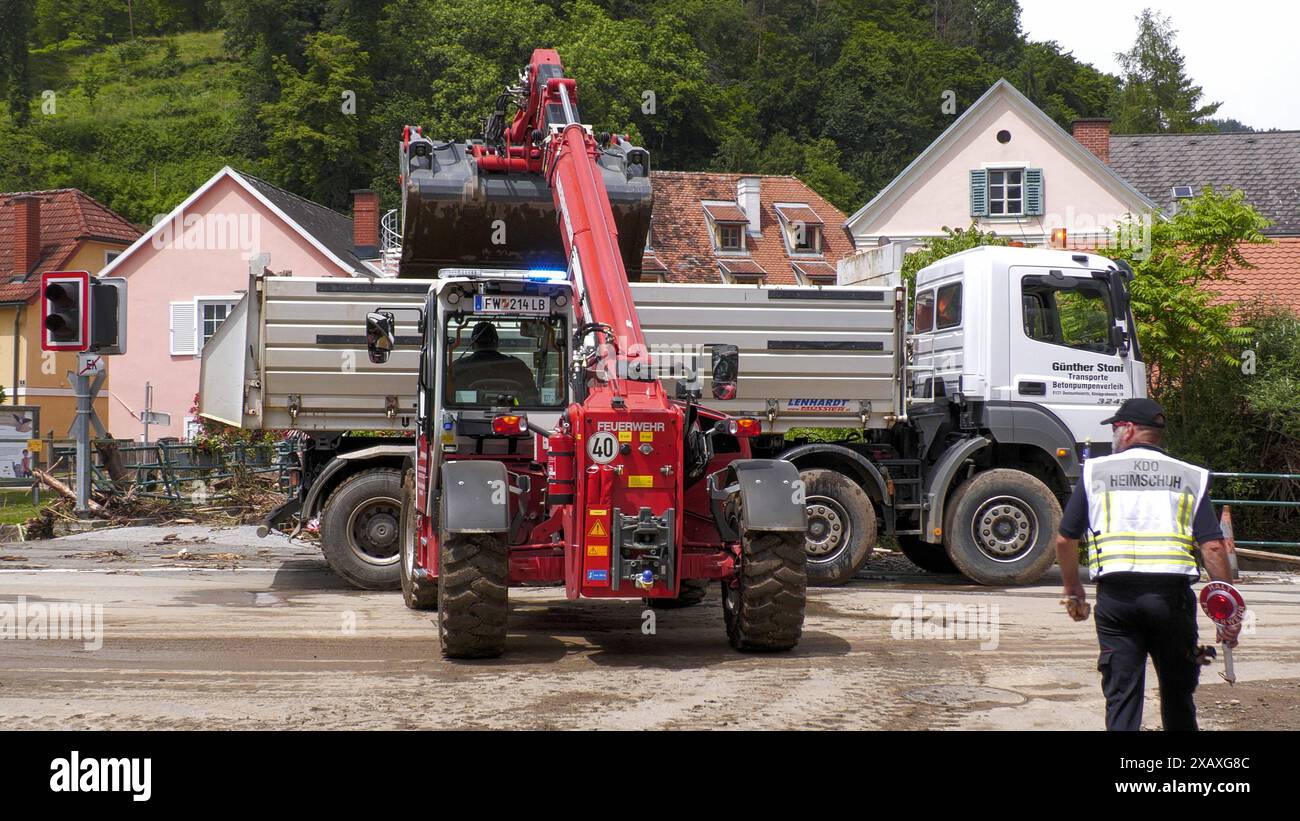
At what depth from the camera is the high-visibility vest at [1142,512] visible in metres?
6.01

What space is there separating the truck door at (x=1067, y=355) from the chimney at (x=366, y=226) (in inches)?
1255

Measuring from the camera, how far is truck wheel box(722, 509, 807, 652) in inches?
367

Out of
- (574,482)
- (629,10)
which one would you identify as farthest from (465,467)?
(629,10)

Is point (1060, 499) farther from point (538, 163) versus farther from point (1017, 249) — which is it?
point (538, 163)

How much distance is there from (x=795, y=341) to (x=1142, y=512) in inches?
307

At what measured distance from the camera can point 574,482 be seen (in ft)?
30.0

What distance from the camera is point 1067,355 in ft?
46.5

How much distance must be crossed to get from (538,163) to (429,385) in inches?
138

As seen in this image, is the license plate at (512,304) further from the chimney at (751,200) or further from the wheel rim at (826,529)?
the chimney at (751,200)

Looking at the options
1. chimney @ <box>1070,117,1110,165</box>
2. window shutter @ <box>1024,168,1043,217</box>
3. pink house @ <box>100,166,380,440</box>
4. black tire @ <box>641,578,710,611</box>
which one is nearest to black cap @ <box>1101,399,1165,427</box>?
black tire @ <box>641,578,710,611</box>

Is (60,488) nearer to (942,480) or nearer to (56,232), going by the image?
(942,480)

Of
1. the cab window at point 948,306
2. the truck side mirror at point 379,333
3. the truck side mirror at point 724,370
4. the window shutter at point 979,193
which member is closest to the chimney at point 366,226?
the window shutter at point 979,193
